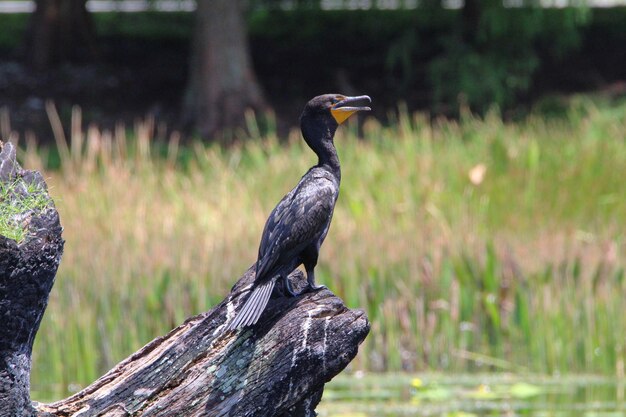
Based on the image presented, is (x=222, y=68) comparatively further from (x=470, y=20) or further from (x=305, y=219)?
(x=305, y=219)

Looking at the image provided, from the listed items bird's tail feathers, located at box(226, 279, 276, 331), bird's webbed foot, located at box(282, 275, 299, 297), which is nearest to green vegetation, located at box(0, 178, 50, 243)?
bird's tail feathers, located at box(226, 279, 276, 331)

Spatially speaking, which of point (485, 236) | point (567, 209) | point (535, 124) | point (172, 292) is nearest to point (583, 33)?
point (535, 124)

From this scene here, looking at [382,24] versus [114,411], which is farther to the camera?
[382,24]

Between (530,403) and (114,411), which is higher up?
(114,411)

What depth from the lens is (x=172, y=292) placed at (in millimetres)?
6820

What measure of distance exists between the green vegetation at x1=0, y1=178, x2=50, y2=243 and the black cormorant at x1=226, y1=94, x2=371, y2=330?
24.7 inches

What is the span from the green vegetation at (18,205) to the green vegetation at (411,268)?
3.48 m

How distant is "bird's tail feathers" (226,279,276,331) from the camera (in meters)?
3.28

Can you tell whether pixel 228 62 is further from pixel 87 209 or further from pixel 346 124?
pixel 87 209

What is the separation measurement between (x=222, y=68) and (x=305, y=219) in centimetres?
1265

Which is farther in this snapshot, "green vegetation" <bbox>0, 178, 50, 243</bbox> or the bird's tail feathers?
the bird's tail feathers

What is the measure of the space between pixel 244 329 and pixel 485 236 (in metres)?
4.40

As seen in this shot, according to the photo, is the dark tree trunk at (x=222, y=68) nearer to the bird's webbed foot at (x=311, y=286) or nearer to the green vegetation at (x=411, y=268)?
the green vegetation at (x=411, y=268)

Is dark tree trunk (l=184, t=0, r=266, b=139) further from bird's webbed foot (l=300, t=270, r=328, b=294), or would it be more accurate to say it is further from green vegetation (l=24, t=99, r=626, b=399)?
bird's webbed foot (l=300, t=270, r=328, b=294)
